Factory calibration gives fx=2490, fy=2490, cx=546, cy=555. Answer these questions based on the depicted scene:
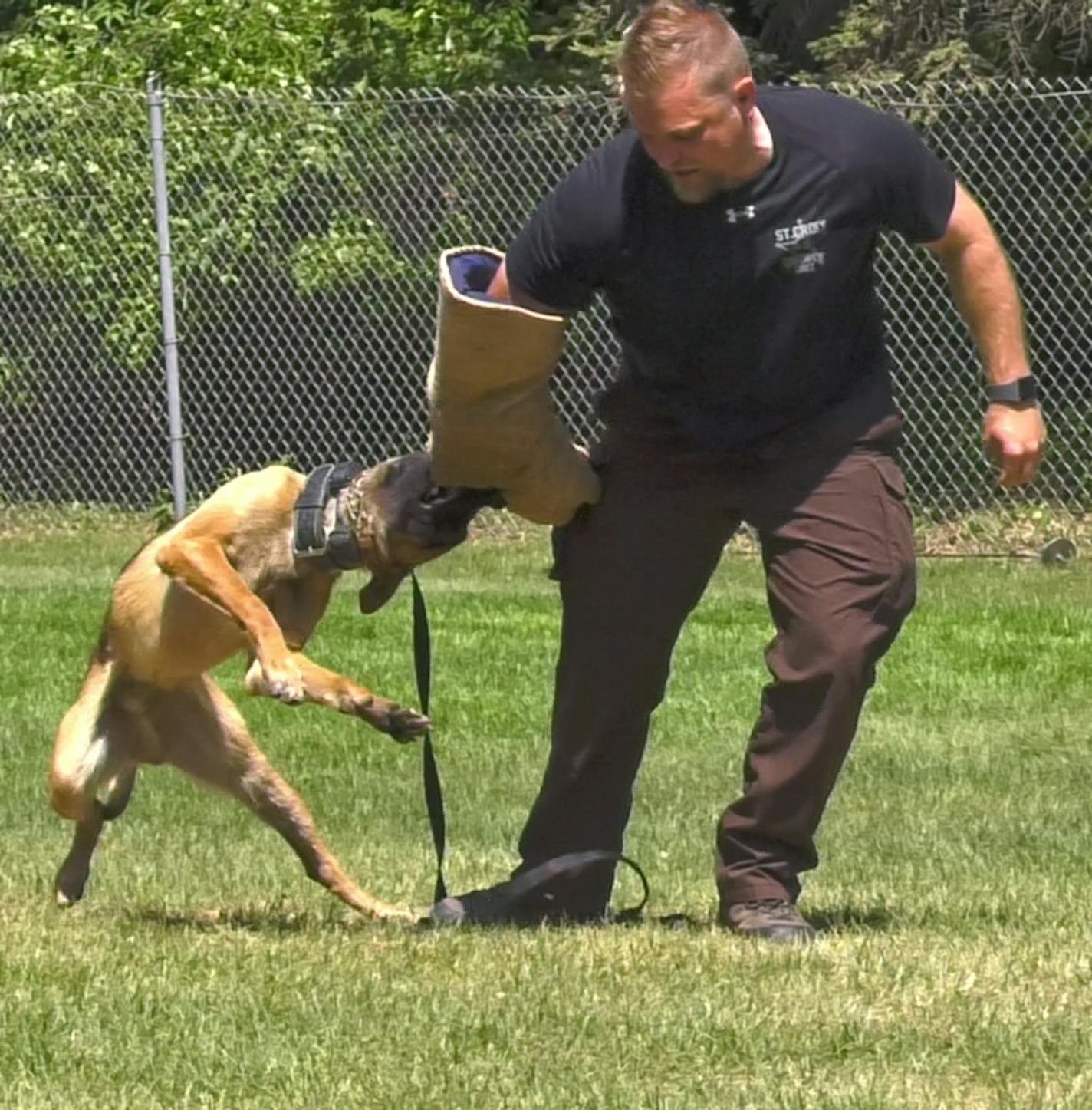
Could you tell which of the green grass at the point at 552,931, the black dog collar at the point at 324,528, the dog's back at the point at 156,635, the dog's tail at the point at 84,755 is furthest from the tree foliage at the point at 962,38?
the black dog collar at the point at 324,528

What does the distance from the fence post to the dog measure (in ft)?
22.1

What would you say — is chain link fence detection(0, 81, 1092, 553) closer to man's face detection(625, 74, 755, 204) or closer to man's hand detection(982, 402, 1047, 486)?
man's hand detection(982, 402, 1047, 486)

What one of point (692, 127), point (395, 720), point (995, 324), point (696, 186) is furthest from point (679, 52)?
point (395, 720)

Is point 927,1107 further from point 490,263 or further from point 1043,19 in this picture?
point 1043,19

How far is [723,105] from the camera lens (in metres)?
4.89

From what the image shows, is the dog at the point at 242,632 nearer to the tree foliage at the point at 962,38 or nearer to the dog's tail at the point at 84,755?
the dog's tail at the point at 84,755

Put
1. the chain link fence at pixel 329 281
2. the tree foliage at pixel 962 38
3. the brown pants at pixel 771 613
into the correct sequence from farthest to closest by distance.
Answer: the tree foliage at pixel 962 38, the chain link fence at pixel 329 281, the brown pants at pixel 771 613

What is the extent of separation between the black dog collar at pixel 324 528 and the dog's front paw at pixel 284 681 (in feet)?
0.93

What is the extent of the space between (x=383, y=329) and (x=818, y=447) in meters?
9.05

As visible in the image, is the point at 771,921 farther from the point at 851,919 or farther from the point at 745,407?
the point at 745,407

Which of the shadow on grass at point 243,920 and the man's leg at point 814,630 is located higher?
the man's leg at point 814,630

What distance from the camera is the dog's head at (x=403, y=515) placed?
5.59 metres

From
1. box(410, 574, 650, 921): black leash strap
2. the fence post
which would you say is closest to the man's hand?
box(410, 574, 650, 921): black leash strap

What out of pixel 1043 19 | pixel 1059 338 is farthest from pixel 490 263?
pixel 1043 19
